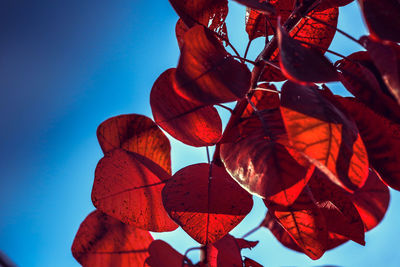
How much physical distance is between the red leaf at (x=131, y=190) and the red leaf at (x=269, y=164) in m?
0.13

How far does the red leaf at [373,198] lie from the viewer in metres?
0.32

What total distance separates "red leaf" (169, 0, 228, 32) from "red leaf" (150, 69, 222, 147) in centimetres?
6

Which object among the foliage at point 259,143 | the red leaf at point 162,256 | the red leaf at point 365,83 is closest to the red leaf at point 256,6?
the foliage at point 259,143

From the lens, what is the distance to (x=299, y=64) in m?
0.22

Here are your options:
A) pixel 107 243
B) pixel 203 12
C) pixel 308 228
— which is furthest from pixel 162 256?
pixel 203 12

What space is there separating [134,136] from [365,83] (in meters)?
0.27

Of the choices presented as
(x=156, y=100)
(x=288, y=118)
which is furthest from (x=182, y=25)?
(x=288, y=118)

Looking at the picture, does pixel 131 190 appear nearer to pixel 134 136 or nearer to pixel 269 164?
pixel 134 136

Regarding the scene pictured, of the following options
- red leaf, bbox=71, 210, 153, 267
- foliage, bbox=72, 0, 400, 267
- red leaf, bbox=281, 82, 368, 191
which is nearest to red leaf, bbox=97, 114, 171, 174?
foliage, bbox=72, 0, 400, 267

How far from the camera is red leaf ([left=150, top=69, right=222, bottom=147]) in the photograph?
337mm

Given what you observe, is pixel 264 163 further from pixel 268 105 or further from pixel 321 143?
pixel 268 105

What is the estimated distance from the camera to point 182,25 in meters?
0.41

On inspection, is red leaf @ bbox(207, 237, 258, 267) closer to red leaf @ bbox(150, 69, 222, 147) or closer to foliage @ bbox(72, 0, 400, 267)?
foliage @ bbox(72, 0, 400, 267)

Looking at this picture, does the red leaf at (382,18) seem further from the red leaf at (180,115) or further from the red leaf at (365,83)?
the red leaf at (180,115)
